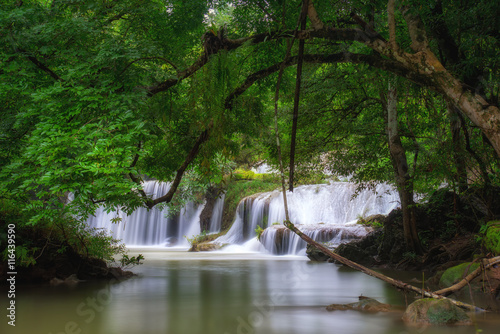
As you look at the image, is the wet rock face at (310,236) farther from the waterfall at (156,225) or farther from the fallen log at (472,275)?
the fallen log at (472,275)

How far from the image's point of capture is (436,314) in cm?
520

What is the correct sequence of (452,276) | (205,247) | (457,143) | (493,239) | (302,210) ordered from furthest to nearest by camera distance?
(302,210) < (205,247) < (457,143) < (452,276) < (493,239)

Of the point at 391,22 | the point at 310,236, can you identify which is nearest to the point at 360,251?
the point at 310,236

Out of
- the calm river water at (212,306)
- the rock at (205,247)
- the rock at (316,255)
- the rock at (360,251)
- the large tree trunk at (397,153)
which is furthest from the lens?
the rock at (205,247)

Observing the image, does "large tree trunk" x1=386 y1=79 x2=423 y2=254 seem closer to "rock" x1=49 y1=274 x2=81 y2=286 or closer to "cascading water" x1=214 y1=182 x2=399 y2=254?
"cascading water" x1=214 y1=182 x2=399 y2=254

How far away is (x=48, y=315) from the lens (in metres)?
6.20

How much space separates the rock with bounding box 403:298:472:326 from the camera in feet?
16.9

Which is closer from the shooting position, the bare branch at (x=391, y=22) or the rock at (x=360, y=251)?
the bare branch at (x=391, y=22)

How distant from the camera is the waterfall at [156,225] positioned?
2556 centimetres

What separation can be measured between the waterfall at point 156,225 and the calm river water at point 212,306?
14.3m

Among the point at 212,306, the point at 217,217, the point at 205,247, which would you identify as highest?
the point at 217,217

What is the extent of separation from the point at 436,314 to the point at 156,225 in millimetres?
22326

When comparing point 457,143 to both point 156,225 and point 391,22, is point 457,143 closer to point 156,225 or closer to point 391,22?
point 391,22

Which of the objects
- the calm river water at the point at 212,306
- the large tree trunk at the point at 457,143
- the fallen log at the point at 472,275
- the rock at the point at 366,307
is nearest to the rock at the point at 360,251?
the calm river water at the point at 212,306
